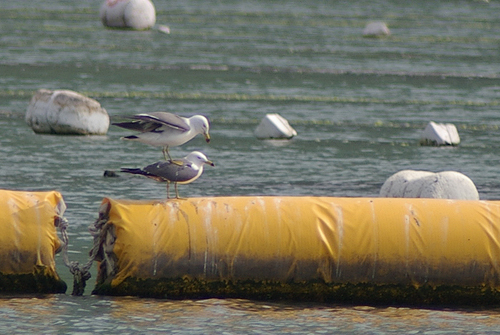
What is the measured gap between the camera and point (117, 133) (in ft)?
43.5

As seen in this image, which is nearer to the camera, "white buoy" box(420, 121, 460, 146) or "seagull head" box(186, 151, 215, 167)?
"seagull head" box(186, 151, 215, 167)

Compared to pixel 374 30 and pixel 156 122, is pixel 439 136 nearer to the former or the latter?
pixel 156 122

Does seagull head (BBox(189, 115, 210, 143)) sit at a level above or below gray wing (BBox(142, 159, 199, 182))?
above

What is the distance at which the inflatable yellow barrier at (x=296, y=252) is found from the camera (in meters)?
6.76

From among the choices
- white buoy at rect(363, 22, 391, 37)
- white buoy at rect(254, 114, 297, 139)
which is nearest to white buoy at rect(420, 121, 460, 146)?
white buoy at rect(254, 114, 297, 139)

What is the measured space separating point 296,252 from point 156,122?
1291 millimetres

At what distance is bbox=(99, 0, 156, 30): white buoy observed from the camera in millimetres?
24734

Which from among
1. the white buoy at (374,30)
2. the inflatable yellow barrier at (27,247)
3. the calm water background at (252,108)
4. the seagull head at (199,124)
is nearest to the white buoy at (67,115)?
the calm water background at (252,108)

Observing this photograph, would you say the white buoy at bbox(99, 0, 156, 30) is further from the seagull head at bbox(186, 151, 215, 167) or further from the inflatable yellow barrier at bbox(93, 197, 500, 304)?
the inflatable yellow barrier at bbox(93, 197, 500, 304)

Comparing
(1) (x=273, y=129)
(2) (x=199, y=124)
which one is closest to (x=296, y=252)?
(2) (x=199, y=124)

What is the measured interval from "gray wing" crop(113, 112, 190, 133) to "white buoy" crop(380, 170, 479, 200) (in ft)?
8.52

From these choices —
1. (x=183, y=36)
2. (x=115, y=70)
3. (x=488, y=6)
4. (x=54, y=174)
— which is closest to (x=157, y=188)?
(x=54, y=174)

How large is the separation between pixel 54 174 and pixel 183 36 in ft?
46.6

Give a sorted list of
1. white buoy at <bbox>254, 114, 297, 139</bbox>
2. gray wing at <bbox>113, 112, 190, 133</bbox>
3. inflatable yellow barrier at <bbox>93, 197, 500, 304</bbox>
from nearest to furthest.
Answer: inflatable yellow barrier at <bbox>93, 197, 500, 304</bbox> < gray wing at <bbox>113, 112, 190, 133</bbox> < white buoy at <bbox>254, 114, 297, 139</bbox>
